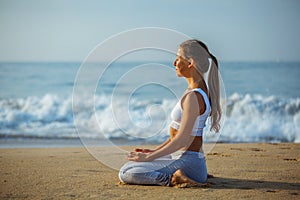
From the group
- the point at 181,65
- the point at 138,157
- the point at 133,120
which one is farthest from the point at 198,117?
the point at 133,120

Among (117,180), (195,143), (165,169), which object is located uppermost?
(195,143)

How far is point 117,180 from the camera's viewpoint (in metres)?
4.46

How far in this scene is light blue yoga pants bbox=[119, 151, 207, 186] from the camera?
161 inches

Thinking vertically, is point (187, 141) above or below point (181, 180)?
above

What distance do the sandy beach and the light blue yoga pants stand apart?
0.27 ft

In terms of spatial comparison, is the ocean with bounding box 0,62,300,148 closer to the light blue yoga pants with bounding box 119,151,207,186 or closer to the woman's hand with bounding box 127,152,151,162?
the light blue yoga pants with bounding box 119,151,207,186

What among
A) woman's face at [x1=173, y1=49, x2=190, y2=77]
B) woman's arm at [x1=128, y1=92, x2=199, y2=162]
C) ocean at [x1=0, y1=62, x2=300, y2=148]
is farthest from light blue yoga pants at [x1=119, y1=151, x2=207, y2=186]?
ocean at [x1=0, y1=62, x2=300, y2=148]

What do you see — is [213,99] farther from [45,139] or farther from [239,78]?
[239,78]

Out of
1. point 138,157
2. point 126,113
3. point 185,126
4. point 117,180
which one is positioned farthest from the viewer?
point 126,113

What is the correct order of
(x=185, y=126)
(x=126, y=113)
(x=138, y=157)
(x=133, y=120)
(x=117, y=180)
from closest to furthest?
1. (x=185, y=126)
2. (x=138, y=157)
3. (x=117, y=180)
4. (x=133, y=120)
5. (x=126, y=113)

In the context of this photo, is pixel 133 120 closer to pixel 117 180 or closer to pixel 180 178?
pixel 117 180

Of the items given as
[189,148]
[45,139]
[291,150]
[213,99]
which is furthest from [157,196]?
[45,139]

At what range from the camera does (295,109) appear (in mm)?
13523

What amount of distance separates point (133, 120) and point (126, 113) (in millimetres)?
958
